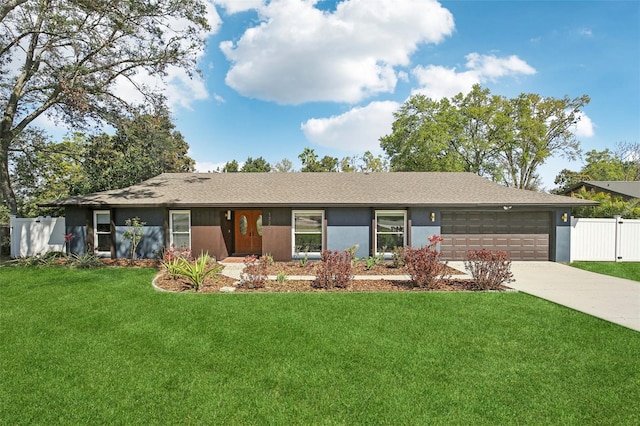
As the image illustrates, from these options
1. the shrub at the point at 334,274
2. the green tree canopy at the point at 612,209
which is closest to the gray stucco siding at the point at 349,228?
the shrub at the point at 334,274

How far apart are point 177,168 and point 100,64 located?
Result: 21116mm

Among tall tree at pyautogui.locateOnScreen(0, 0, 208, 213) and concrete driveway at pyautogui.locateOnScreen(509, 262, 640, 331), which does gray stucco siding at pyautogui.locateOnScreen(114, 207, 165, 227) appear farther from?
concrete driveway at pyautogui.locateOnScreen(509, 262, 640, 331)

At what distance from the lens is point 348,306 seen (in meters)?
6.44

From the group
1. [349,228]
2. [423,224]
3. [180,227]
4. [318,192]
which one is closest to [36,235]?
[180,227]

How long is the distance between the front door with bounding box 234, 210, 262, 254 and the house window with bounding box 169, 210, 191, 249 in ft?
7.17

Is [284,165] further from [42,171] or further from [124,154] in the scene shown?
[124,154]

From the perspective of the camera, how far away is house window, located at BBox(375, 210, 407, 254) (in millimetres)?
12352

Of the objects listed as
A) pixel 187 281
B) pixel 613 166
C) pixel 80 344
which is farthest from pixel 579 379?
pixel 613 166

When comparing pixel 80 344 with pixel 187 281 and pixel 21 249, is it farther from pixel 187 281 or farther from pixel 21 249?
pixel 21 249

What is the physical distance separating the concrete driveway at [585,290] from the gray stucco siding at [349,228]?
16.9 feet

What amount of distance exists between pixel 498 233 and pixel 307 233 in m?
7.61

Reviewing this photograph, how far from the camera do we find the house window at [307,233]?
40.4ft

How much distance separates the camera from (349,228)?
484 inches

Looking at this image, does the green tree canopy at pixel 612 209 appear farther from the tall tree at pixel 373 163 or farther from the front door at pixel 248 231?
the tall tree at pixel 373 163
